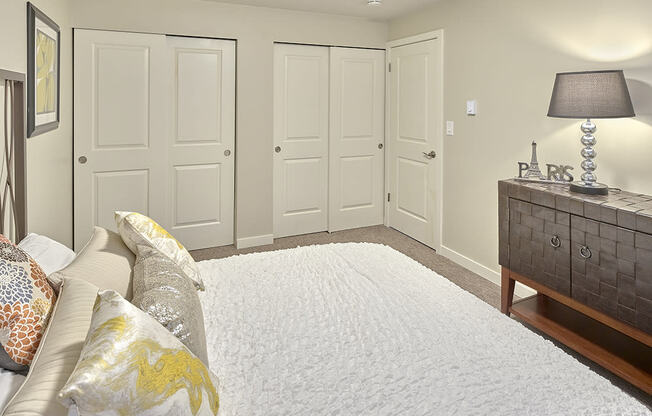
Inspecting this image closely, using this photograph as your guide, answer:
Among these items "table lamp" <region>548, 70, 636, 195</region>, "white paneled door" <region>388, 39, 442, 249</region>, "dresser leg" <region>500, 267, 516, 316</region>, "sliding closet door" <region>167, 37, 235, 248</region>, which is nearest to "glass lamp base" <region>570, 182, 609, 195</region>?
"table lamp" <region>548, 70, 636, 195</region>

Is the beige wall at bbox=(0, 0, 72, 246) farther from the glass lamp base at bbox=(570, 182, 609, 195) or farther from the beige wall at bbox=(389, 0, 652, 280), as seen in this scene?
the beige wall at bbox=(389, 0, 652, 280)

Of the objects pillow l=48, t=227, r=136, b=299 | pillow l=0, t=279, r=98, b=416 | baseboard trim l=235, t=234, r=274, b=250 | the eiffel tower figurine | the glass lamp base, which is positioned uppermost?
the eiffel tower figurine

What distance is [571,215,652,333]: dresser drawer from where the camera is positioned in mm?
1937

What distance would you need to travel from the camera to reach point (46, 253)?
1.62 meters

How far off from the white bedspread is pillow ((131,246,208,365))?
0.15 m

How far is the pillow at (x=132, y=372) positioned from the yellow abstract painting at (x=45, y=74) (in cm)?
191

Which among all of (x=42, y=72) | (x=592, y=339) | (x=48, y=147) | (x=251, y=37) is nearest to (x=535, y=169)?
(x=592, y=339)

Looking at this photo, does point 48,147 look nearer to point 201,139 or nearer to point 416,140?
point 201,139

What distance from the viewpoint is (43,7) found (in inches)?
99.4

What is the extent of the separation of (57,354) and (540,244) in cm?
238

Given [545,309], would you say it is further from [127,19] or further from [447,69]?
[127,19]

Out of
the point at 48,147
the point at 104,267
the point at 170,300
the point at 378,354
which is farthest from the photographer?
the point at 48,147

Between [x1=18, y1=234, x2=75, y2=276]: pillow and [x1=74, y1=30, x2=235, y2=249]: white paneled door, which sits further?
[x1=74, y1=30, x2=235, y2=249]: white paneled door

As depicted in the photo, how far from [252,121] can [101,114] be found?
51.7 inches
